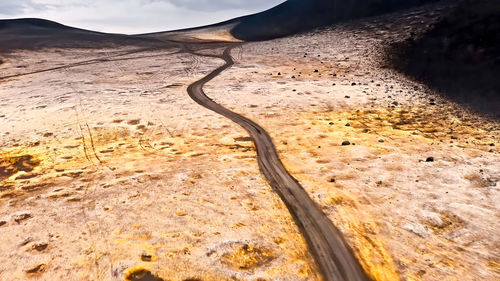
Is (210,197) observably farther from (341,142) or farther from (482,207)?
(482,207)

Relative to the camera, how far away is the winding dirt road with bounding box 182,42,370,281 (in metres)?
5.84

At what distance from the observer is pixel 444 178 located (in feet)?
29.1

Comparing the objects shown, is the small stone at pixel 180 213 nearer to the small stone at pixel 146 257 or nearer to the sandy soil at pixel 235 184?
the sandy soil at pixel 235 184

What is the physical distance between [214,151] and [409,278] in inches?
281

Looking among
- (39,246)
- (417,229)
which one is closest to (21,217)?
(39,246)

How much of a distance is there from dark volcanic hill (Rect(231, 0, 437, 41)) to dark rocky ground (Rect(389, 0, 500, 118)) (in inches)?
678

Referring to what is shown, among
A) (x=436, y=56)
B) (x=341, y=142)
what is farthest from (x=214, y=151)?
(x=436, y=56)

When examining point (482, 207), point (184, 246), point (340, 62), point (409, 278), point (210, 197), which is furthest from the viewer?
point (340, 62)

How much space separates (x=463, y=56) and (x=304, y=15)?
4132cm

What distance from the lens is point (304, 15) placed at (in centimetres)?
5759

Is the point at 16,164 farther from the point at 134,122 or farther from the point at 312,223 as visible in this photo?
the point at 312,223

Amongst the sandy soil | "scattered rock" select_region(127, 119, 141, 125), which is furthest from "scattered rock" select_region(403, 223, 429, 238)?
"scattered rock" select_region(127, 119, 141, 125)

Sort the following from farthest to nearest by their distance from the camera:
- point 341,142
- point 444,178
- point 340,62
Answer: point 340,62
point 341,142
point 444,178

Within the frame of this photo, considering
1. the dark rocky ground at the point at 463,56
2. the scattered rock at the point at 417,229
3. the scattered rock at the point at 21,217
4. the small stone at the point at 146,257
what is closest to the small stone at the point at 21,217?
the scattered rock at the point at 21,217
